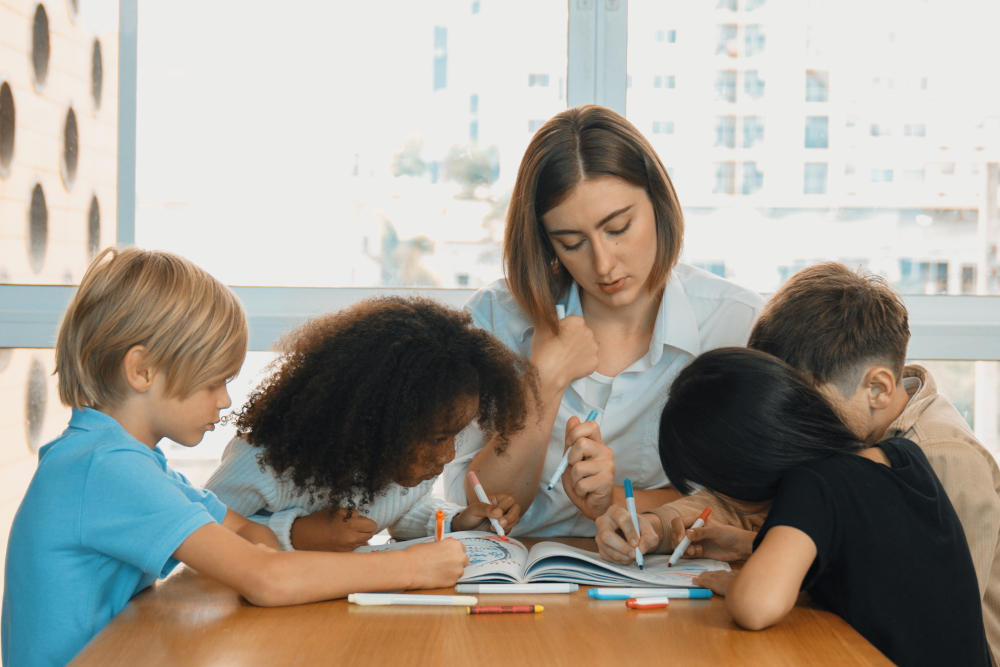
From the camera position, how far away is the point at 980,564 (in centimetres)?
129

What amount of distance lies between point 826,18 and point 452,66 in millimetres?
1050

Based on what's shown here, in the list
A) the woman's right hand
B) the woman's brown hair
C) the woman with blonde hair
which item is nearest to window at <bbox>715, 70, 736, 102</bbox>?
the woman with blonde hair

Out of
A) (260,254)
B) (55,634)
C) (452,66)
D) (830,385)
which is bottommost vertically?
(55,634)

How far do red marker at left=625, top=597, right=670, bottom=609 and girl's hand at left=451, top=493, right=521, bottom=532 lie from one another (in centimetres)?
41

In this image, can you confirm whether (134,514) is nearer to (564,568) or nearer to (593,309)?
(564,568)

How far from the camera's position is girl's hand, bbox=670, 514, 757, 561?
55.7 inches

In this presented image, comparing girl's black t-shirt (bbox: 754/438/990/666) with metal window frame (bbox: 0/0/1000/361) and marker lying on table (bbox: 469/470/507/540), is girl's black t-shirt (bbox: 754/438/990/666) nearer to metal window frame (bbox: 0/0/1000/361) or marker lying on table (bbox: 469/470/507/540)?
marker lying on table (bbox: 469/470/507/540)

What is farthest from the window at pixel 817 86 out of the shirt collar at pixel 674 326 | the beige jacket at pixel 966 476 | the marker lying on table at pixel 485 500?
the marker lying on table at pixel 485 500

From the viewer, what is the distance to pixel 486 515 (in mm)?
1539

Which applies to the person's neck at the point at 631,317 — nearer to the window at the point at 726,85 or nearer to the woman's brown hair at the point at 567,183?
the woman's brown hair at the point at 567,183

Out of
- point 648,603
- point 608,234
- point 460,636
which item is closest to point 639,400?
point 608,234

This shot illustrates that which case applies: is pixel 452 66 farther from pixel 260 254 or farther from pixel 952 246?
pixel 952 246

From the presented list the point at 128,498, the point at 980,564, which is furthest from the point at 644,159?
the point at 128,498

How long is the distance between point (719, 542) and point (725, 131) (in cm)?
155
